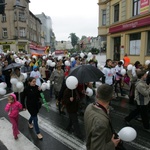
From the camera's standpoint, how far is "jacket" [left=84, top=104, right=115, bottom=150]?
1.86m

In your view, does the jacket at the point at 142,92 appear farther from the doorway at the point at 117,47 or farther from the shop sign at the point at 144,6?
the doorway at the point at 117,47

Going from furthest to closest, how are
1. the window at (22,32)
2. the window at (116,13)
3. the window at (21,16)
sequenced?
the window at (22,32)
the window at (21,16)
the window at (116,13)

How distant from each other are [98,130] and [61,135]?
3.07m

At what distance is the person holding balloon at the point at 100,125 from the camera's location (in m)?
1.86

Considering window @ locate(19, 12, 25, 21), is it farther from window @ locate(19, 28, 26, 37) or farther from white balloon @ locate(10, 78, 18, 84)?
white balloon @ locate(10, 78, 18, 84)

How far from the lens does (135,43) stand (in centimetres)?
1753

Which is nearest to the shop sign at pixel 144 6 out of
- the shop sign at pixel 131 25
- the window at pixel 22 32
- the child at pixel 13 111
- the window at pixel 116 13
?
the shop sign at pixel 131 25

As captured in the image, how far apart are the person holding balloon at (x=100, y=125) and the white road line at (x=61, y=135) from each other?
2155 mm

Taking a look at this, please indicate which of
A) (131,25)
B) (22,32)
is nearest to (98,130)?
(131,25)

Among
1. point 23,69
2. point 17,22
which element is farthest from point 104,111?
point 17,22

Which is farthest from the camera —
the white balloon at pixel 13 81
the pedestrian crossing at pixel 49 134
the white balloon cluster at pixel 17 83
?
the white balloon at pixel 13 81

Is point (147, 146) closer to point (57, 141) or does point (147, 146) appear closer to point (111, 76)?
point (57, 141)

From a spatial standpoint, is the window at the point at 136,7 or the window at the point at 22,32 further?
the window at the point at 22,32

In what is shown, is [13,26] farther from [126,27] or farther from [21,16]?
[126,27]
